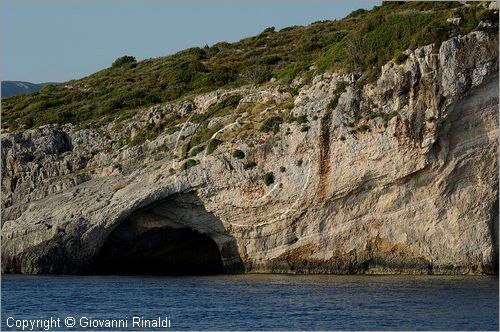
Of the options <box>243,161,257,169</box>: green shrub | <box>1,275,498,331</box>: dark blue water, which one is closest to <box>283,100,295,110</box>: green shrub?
<box>243,161,257,169</box>: green shrub

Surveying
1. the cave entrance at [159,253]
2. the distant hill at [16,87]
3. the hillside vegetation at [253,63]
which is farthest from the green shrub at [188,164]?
the distant hill at [16,87]

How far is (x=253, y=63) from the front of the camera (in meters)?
62.1

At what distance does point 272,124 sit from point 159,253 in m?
8.11

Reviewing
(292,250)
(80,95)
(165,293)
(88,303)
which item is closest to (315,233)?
(292,250)

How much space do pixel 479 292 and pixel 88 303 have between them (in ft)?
42.6

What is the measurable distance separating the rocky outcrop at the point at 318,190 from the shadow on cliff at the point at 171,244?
0.07 metres

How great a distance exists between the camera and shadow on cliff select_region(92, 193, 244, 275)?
47.3 m

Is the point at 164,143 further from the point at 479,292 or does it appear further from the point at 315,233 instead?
the point at 479,292

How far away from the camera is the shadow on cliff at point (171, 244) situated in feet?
155

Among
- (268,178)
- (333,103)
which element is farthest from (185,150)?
(333,103)

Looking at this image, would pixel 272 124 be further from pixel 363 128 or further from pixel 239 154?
pixel 363 128

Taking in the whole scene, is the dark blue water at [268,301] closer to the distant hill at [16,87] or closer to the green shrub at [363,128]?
the green shrub at [363,128]

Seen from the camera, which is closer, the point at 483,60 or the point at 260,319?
the point at 260,319

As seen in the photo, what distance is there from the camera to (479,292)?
38219 mm
